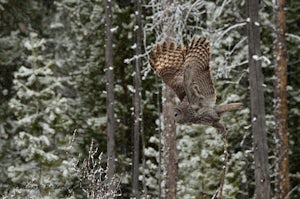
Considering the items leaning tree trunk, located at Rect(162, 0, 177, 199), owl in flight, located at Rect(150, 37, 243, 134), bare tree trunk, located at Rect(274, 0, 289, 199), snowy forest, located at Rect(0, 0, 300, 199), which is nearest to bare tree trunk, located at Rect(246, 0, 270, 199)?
snowy forest, located at Rect(0, 0, 300, 199)

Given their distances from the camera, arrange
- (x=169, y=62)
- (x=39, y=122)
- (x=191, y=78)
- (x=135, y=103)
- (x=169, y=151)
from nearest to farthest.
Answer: (x=191, y=78) < (x=169, y=62) < (x=169, y=151) < (x=135, y=103) < (x=39, y=122)

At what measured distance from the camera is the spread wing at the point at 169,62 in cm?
543

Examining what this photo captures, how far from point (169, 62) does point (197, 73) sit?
273mm

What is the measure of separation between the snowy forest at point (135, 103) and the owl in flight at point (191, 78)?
5274 mm

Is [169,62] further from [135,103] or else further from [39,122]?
[39,122]

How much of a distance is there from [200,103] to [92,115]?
12.8 metres

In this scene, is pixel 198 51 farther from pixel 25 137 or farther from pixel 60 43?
pixel 60 43

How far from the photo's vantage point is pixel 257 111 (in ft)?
33.1

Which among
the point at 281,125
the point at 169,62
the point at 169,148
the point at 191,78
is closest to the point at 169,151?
the point at 169,148

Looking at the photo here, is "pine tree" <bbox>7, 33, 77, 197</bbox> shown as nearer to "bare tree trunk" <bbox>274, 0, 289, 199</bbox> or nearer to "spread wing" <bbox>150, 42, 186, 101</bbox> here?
"bare tree trunk" <bbox>274, 0, 289, 199</bbox>

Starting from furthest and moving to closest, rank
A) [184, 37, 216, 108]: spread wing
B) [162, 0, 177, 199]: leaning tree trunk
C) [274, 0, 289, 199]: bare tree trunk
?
[274, 0, 289, 199]: bare tree trunk, [162, 0, 177, 199]: leaning tree trunk, [184, 37, 216, 108]: spread wing

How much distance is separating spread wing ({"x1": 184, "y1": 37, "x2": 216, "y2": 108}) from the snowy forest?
5.30m

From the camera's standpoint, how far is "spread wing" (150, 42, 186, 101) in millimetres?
5430

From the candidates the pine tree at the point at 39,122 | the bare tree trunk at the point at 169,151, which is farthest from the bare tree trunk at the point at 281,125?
the pine tree at the point at 39,122
